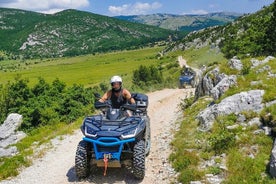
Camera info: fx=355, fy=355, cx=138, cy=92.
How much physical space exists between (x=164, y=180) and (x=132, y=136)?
1.75 meters

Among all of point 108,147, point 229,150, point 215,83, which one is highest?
point 215,83

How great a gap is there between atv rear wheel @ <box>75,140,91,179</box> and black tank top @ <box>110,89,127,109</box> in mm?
1941

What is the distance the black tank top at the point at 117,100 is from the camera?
38.3ft

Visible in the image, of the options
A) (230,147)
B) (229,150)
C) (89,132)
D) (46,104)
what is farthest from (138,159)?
(46,104)

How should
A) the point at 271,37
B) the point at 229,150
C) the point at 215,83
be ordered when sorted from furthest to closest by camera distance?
1. the point at 271,37
2. the point at 215,83
3. the point at 229,150

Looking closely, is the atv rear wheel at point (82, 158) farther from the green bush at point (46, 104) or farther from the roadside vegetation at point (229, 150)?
the green bush at point (46, 104)

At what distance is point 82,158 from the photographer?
32.9 feet

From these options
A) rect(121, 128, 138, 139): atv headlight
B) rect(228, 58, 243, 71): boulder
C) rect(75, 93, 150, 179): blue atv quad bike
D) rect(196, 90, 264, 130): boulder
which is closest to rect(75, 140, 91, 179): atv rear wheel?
rect(75, 93, 150, 179): blue atv quad bike

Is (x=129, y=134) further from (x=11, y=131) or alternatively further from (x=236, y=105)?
(x=11, y=131)

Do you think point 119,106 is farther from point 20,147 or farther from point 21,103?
point 21,103

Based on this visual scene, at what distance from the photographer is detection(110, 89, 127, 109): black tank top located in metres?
11.7

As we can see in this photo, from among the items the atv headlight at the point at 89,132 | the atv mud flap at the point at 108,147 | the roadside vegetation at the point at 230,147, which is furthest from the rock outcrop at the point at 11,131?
the atv mud flap at the point at 108,147

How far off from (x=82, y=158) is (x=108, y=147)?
2.98ft

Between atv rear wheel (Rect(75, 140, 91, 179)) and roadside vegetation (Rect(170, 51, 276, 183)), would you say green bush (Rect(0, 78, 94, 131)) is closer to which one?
roadside vegetation (Rect(170, 51, 276, 183))
